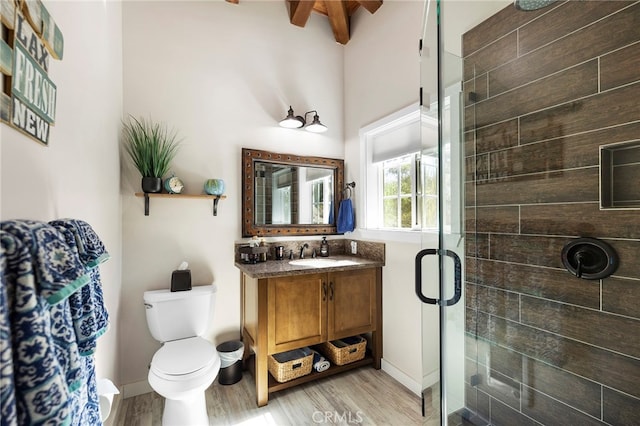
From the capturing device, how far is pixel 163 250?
6.96 ft

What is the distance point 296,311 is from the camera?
6.66 ft

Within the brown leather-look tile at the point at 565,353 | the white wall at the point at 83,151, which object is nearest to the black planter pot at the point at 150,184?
the white wall at the point at 83,151

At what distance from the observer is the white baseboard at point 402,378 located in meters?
2.01

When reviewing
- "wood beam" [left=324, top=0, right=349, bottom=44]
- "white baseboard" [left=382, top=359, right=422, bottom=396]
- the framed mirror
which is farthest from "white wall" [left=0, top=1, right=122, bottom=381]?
"white baseboard" [left=382, top=359, right=422, bottom=396]

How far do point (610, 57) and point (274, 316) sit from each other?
222cm

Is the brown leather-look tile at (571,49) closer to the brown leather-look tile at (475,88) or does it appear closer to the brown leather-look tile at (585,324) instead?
the brown leather-look tile at (475,88)

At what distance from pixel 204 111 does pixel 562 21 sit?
90.6 inches

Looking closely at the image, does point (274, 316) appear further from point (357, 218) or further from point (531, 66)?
point (531, 66)

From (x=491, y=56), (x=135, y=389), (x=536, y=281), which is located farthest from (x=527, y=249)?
(x=135, y=389)

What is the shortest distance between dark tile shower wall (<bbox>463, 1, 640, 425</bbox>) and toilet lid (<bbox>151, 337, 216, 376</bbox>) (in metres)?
1.56

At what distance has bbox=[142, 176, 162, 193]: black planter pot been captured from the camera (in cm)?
195

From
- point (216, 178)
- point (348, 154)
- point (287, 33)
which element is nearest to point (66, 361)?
point (216, 178)

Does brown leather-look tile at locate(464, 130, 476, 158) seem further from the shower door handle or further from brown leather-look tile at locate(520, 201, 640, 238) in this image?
the shower door handle

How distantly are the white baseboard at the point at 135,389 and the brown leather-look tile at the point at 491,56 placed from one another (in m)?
3.00
